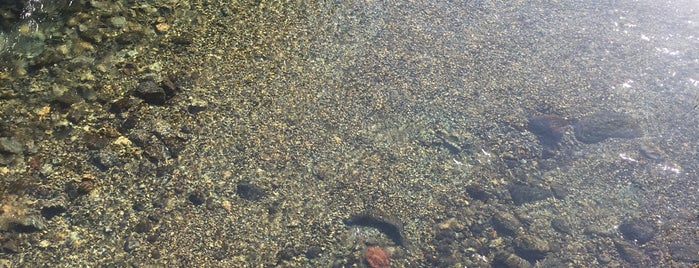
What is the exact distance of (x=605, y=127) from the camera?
7312 millimetres

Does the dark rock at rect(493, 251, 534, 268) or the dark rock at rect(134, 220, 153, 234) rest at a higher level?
the dark rock at rect(134, 220, 153, 234)

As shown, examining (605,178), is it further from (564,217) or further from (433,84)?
(433,84)

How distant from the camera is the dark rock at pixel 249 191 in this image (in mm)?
4375

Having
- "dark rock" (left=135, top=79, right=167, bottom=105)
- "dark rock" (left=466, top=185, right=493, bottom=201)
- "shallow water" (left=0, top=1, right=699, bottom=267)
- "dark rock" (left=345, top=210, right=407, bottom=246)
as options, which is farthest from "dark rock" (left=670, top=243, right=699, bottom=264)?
"dark rock" (left=135, top=79, right=167, bottom=105)

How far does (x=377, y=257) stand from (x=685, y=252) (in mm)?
4313

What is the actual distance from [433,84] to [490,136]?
103 cm

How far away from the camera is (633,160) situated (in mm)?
7219

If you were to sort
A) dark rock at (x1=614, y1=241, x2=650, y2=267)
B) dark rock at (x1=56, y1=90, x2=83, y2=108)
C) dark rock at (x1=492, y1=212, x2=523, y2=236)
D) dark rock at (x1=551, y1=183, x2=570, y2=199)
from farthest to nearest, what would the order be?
dark rock at (x1=551, y1=183, x2=570, y2=199)
dark rock at (x1=614, y1=241, x2=650, y2=267)
dark rock at (x1=492, y1=212, x2=523, y2=236)
dark rock at (x1=56, y1=90, x2=83, y2=108)

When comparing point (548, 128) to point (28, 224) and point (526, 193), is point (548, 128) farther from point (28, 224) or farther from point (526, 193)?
point (28, 224)

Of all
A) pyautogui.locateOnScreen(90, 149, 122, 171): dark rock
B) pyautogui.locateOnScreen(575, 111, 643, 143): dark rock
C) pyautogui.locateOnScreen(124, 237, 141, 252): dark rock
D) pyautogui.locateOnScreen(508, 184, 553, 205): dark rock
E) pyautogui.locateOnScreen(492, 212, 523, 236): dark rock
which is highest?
pyautogui.locateOnScreen(90, 149, 122, 171): dark rock

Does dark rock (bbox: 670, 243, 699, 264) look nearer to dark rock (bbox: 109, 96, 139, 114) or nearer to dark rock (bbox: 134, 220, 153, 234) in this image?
dark rock (bbox: 134, 220, 153, 234)

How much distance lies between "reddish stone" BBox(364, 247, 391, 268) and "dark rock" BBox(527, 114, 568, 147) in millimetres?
3174

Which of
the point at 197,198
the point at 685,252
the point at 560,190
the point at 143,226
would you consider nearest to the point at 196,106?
the point at 197,198

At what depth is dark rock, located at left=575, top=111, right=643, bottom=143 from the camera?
716 centimetres
